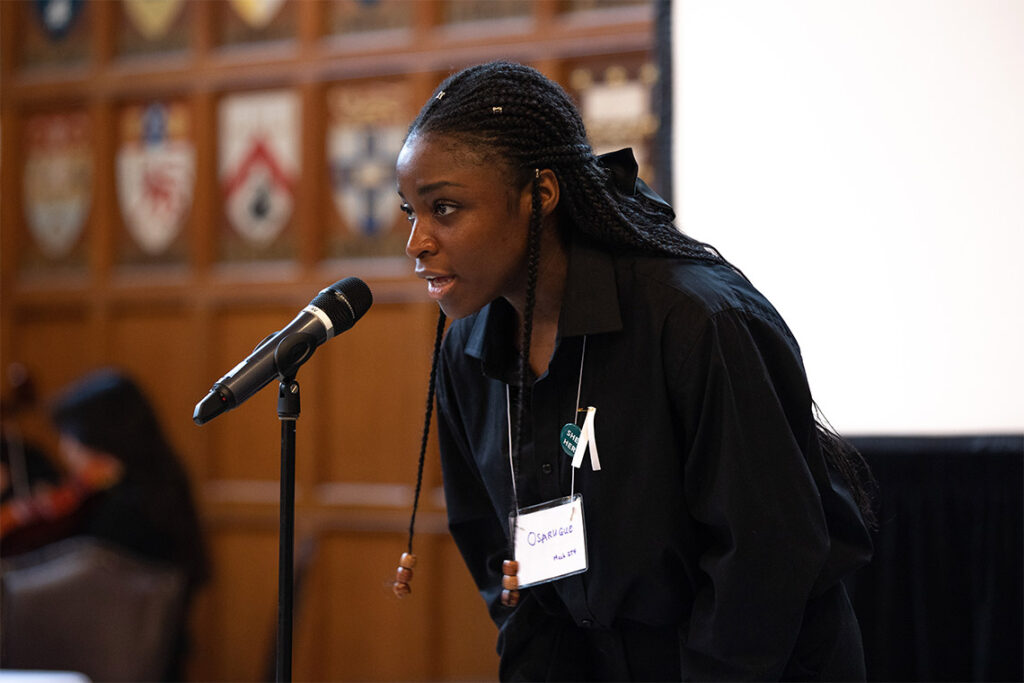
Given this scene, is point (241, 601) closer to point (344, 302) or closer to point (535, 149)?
point (344, 302)

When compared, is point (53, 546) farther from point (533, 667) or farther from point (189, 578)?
point (533, 667)

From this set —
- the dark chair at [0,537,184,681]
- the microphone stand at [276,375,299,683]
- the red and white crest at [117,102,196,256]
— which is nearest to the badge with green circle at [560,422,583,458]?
the microphone stand at [276,375,299,683]

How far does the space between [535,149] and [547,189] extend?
6 cm

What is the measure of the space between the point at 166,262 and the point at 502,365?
2932 mm

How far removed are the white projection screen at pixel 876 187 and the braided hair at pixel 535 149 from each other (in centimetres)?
114

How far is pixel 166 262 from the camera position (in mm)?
4215

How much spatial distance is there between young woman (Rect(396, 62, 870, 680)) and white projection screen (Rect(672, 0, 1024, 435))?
108 centimetres

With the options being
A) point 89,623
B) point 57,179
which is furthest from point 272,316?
point 89,623

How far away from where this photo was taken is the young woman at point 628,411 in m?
1.35

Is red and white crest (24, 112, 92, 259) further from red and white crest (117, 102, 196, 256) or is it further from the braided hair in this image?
the braided hair

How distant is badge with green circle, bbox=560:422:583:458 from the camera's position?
151 cm

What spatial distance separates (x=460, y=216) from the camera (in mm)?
1425

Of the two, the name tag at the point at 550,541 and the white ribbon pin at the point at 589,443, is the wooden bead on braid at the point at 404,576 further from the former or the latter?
the white ribbon pin at the point at 589,443

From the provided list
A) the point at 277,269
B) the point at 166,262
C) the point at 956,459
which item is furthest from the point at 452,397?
the point at 166,262
